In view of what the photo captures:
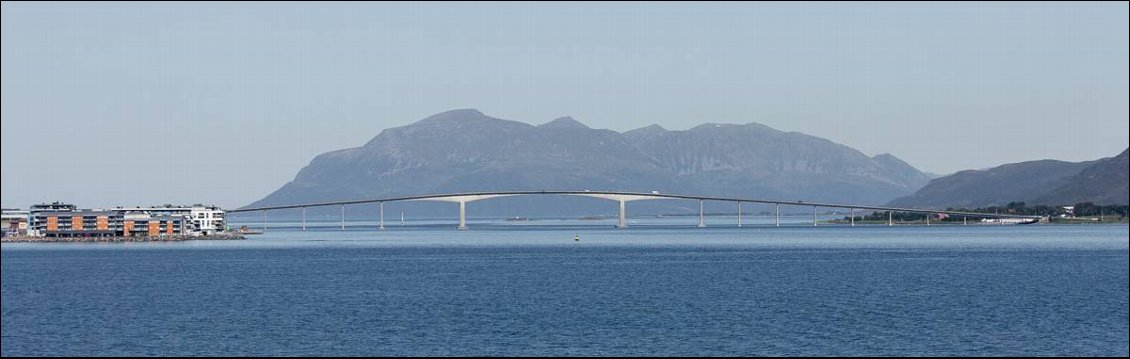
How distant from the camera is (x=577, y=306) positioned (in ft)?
220

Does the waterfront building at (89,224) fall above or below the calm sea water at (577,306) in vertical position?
above

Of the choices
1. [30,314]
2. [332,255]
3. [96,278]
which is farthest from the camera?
[332,255]

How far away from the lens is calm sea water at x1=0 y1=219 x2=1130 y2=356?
169 feet

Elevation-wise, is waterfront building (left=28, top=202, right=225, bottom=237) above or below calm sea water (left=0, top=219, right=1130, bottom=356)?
above

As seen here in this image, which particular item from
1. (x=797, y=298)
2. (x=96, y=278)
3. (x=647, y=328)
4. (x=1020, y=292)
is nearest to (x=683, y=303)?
(x=797, y=298)

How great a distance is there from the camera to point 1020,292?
73.2 m

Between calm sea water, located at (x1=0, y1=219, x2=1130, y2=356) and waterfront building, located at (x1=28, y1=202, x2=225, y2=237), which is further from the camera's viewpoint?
waterfront building, located at (x1=28, y1=202, x2=225, y2=237)

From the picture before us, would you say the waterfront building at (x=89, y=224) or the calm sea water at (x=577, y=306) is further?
the waterfront building at (x=89, y=224)

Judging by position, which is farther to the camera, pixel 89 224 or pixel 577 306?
pixel 89 224

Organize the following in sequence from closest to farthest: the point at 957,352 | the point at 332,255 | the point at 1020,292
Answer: the point at 957,352 → the point at 1020,292 → the point at 332,255

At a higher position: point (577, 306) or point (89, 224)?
point (89, 224)

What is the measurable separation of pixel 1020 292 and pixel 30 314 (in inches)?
1944

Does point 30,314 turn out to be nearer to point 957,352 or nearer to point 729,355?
point 729,355

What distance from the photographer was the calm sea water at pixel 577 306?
169ft
